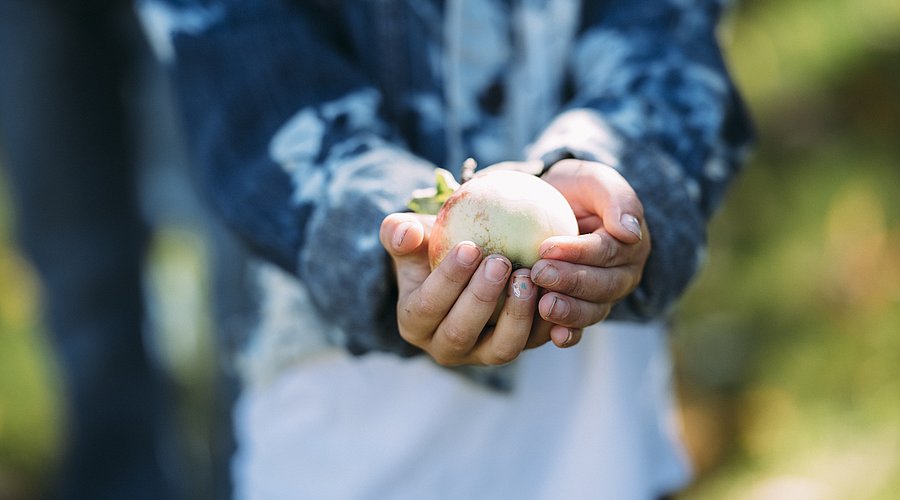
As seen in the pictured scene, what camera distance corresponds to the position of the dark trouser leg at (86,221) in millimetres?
1710

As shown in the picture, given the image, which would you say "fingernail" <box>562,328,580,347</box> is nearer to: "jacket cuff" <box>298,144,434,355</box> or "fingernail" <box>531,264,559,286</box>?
"fingernail" <box>531,264,559,286</box>

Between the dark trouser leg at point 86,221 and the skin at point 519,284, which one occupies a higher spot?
the skin at point 519,284

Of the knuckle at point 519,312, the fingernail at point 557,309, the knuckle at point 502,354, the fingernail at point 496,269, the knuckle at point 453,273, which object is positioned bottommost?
the knuckle at point 502,354

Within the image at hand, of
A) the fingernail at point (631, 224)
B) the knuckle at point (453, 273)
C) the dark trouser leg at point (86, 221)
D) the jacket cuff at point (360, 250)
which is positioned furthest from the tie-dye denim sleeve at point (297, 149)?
the dark trouser leg at point (86, 221)

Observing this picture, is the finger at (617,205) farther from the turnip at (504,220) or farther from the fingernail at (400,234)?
the fingernail at (400,234)

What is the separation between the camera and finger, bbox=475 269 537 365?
0.70 m

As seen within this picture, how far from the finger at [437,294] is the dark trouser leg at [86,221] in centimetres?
127

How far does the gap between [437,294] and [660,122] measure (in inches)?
15.0

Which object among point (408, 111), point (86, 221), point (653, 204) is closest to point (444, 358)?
point (653, 204)

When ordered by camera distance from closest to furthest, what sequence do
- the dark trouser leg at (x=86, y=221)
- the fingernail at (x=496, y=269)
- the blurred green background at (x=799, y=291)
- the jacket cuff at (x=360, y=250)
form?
the fingernail at (x=496, y=269) → the jacket cuff at (x=360, y=250) → the dark trouser leg at (x=86, y=221) → the blurred green background at (x=799, y=291)

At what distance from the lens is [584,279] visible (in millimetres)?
708

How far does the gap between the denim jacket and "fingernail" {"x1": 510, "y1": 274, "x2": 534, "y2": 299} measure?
0.15 m

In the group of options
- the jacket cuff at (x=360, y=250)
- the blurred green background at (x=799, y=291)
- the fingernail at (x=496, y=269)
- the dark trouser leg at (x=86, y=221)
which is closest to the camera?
the fingernail at (x=496, y=269)

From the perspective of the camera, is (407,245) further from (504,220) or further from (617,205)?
(617,205)
